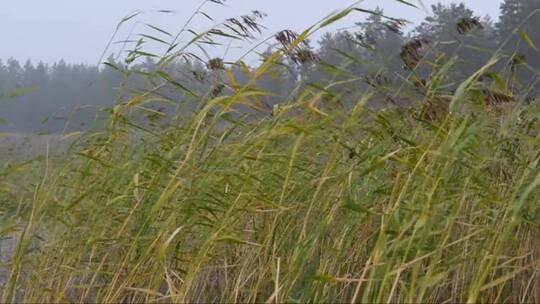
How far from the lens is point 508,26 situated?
2142 centimetres

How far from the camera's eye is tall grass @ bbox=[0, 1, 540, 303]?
1.97 meters

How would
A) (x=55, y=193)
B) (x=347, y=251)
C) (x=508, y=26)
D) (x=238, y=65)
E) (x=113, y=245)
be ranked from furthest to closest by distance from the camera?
1. (x=508, y=26)
2. (x=55, y=193)
3. (x=238, y=65)
4. (x=113, y=245)
5. (x=347, y=251)

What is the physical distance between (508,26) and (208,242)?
2114 cm

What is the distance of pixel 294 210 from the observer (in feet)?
7.47

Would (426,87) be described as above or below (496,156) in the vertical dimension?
above

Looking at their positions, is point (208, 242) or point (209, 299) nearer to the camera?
point (208, 242)

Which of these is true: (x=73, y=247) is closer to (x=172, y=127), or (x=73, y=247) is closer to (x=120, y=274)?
(x=120, y=274)

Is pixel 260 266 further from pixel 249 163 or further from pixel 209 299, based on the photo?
pixel 249 163

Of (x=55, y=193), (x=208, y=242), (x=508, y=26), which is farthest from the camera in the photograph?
(x=508, y=26)

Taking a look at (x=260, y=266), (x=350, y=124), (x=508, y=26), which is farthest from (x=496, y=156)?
Answer: (x=508, y=26)

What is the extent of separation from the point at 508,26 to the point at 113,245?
2098 cm

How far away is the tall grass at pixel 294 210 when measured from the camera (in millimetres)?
A: 1967

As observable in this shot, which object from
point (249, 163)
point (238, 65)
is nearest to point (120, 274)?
point (249, 163)

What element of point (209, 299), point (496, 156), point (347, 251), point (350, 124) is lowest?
point (209, 299)
